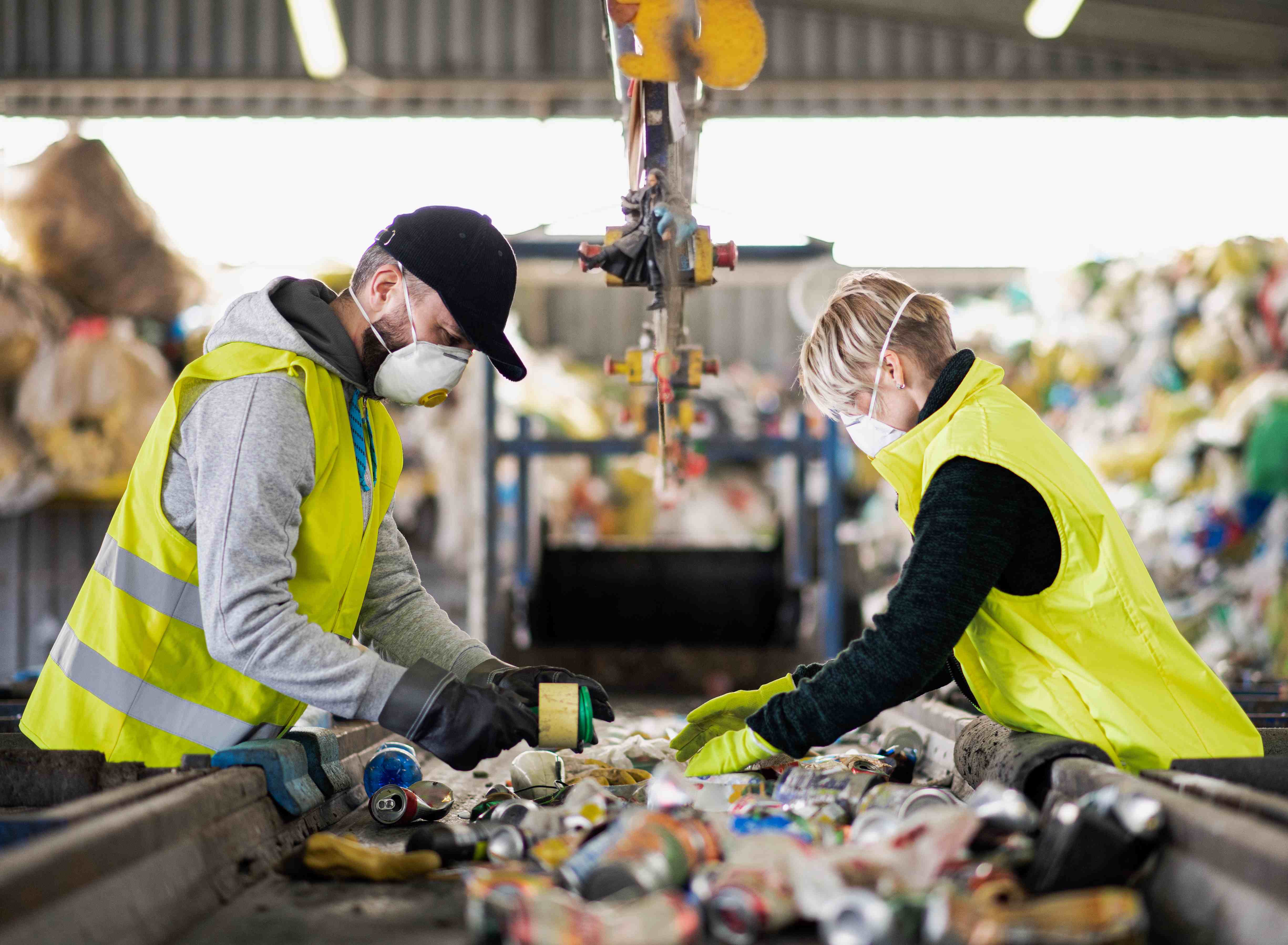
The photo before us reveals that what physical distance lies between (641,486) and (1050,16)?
13.9 feet

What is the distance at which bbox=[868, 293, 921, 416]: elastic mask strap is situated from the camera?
5.43 ft

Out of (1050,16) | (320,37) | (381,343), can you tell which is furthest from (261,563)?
(1050,16)

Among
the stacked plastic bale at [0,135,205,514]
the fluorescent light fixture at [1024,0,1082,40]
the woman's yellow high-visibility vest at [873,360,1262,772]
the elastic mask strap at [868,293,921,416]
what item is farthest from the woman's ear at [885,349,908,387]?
the fluorescent light fixture at [1024,0,1082,40]

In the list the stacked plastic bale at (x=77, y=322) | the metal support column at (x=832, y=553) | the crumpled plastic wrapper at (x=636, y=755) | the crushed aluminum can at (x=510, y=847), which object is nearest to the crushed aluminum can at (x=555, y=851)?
the crushed aluminum can at (x=510, y=847)

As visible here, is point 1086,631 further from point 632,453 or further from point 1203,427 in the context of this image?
point 1203,427

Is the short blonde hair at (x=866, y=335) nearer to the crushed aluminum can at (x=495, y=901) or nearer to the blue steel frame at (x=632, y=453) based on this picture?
the crushed aluminum can at (x=495, y=901)

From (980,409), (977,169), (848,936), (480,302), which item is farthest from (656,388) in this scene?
(977,169)

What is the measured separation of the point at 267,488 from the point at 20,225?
20.2 ft

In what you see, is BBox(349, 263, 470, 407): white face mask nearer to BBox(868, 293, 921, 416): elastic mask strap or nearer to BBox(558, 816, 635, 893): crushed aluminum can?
BBox(868, 293, 921, 416): elastic mask strap

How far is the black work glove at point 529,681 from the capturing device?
1668mm

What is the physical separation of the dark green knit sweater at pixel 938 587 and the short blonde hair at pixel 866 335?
269mm

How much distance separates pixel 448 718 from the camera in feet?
4.86

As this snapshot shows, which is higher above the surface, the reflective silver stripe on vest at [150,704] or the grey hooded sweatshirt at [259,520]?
the grey hooded sweatshirt at [259,520]

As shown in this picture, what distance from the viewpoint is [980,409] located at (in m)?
1.52
